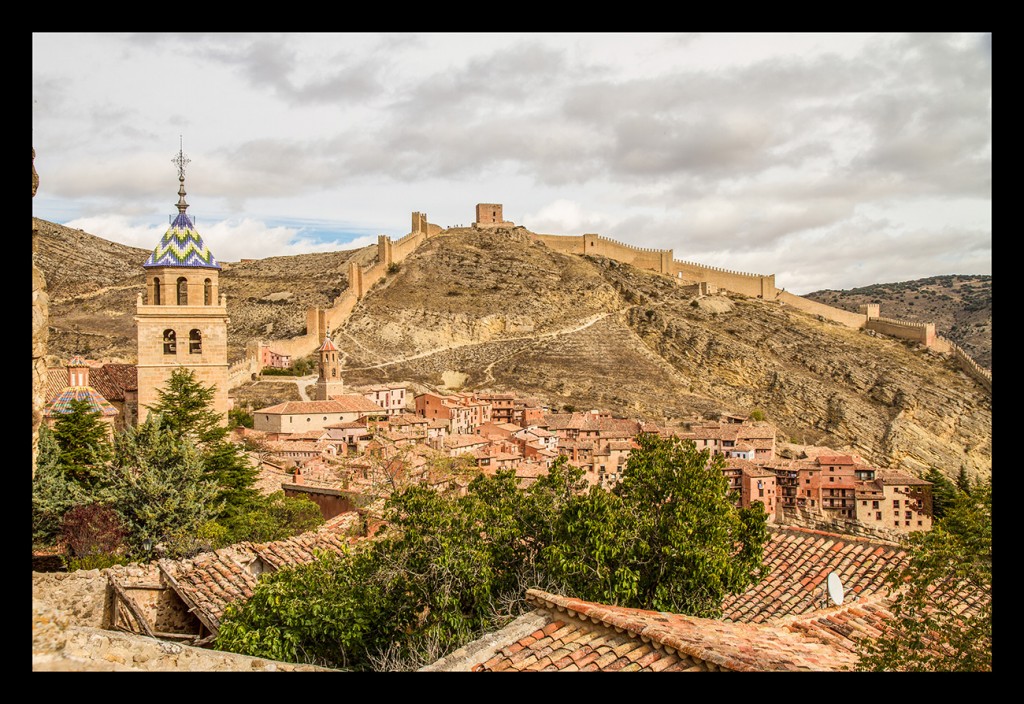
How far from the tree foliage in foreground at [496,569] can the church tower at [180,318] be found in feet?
45.9

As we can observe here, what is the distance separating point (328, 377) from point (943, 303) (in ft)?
199

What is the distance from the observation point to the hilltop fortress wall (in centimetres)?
5531

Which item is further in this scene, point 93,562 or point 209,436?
point 209,436

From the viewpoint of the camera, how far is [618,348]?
5634 cm

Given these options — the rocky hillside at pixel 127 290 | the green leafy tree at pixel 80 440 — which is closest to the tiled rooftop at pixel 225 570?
the green leafy tree at pixel 80 440

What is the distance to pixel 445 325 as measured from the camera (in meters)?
59.2

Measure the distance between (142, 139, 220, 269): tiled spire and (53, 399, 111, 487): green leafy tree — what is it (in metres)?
4.30

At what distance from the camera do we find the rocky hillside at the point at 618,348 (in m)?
47.5

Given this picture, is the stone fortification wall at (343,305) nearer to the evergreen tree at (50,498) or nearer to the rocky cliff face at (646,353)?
the rocky cliff face at (646,353)

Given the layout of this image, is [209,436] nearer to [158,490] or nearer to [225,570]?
[158,490]

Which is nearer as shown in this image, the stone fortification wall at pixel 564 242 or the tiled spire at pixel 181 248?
the tiled spire at pixel 181 248

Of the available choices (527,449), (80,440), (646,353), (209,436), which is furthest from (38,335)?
(646,353)

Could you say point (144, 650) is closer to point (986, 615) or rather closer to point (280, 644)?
point (280, 644)

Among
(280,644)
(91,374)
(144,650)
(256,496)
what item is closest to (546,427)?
(91,374)
